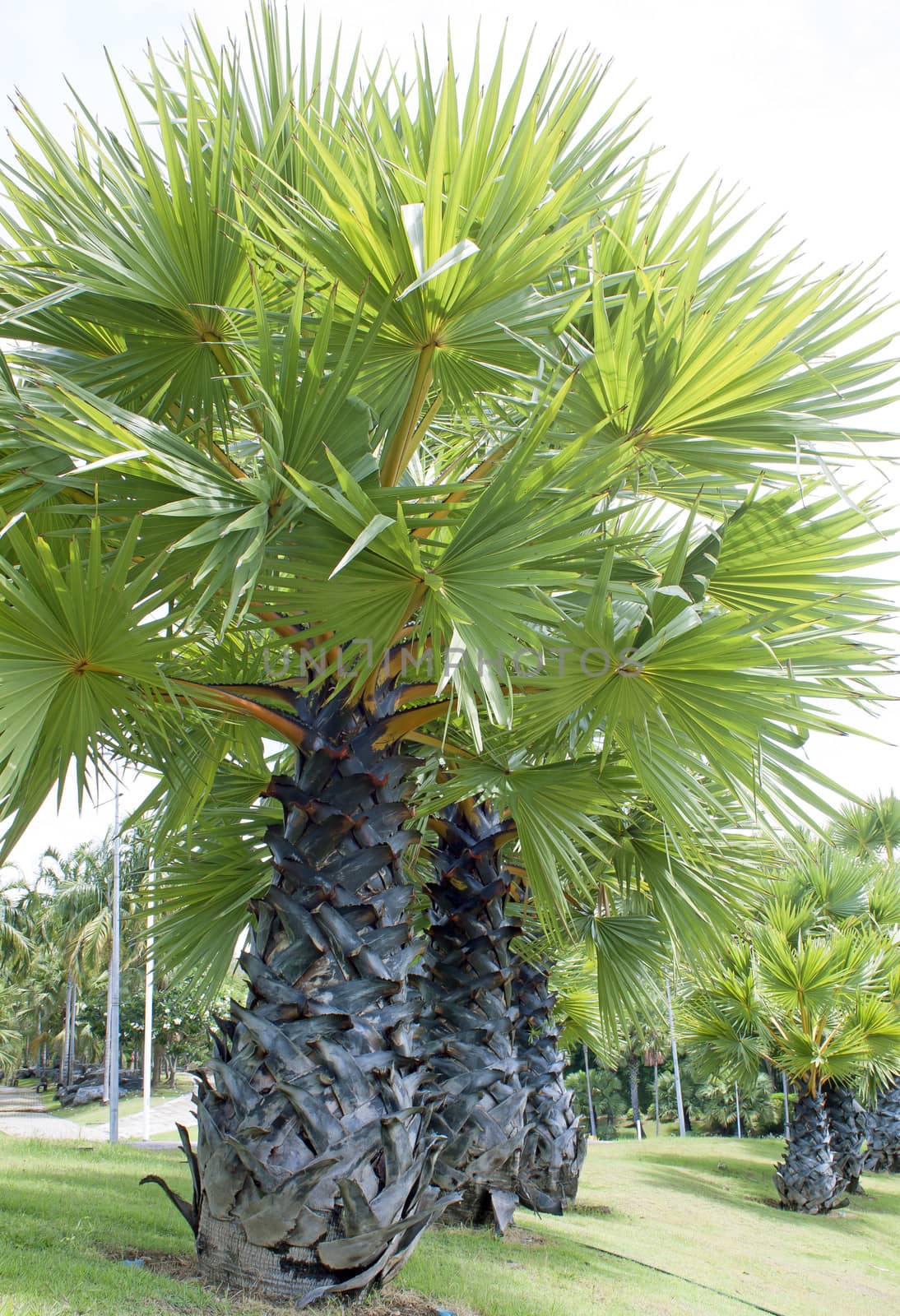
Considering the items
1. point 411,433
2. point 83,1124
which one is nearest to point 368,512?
point 411,433

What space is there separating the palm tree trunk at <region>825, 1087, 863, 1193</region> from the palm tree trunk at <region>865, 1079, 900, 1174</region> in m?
3.97

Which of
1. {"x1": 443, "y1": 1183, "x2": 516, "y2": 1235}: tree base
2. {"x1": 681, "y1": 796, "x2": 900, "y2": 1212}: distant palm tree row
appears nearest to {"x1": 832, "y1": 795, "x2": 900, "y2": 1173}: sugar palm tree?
{"x1": 681, "y1": 796, "x2": 900, "y2": 1212}: distant palm tree row

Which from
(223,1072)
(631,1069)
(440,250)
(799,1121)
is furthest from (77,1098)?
(440,250)

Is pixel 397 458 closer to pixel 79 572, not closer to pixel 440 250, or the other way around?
pixel 440 250

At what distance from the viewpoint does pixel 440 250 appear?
3199 mm

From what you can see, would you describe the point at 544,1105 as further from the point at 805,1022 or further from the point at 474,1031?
the point at 805,1022

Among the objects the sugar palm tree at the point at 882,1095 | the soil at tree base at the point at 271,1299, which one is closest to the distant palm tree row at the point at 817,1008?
the sugar palm tree at the point at 882,1095

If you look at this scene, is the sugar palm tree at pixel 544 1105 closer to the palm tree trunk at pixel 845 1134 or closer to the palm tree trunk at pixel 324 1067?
the palm tree trunk at pixel 324 1067

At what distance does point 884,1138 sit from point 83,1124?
20.4 metres

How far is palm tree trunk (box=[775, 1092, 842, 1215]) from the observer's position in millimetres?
12562

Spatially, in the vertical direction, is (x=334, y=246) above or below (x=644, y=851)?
above

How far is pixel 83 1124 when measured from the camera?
2422 centimetres

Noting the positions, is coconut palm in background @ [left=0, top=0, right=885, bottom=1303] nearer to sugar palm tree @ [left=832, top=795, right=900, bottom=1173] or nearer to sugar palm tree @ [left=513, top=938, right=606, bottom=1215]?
sugar palm tree @ [left=513, top=938, right=606, bottom=1215]

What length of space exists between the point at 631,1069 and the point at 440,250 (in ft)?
125
